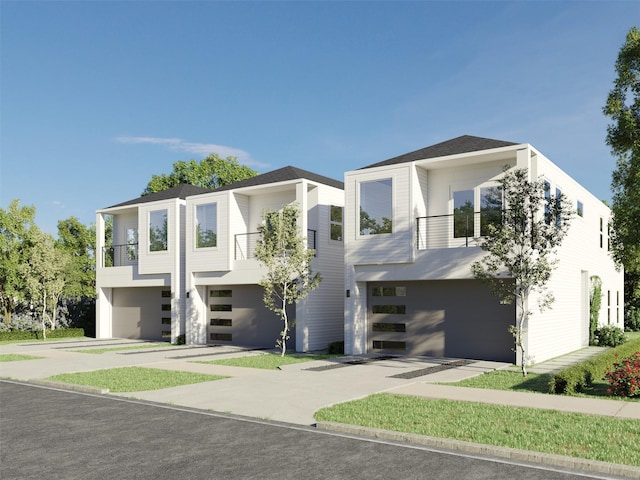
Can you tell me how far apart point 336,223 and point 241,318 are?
573 centimetres

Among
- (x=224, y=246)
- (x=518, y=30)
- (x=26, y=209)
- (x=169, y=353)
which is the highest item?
(x=518, y=30)

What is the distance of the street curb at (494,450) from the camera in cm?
684

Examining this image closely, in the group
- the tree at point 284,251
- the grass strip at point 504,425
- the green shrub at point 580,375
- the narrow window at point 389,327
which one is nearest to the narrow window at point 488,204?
the narrow window at point 389,327

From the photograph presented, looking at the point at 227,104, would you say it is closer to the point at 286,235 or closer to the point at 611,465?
the point at 286,235

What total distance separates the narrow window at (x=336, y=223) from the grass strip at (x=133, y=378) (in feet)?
32.3

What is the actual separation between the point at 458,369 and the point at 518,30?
960 cm

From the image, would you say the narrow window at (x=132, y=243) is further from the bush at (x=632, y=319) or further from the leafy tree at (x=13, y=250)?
the bush at (x=632, y=319)

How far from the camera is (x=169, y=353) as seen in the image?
21891 mm

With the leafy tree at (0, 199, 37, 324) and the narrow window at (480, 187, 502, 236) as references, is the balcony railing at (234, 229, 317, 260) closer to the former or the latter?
the narrow window at (480, 187, 502, 236)

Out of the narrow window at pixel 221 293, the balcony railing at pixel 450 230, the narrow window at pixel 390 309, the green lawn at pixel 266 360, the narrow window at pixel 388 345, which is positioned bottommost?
the green lawn at pixel 266 360

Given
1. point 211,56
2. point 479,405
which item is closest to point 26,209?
point 211,56

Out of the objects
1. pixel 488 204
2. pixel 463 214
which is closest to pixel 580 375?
pixel 488 204

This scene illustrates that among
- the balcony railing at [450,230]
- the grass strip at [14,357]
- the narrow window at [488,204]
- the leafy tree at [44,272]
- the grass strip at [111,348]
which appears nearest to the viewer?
the narrow window at [488,204]

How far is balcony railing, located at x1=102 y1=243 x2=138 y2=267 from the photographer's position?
30.2 metres
